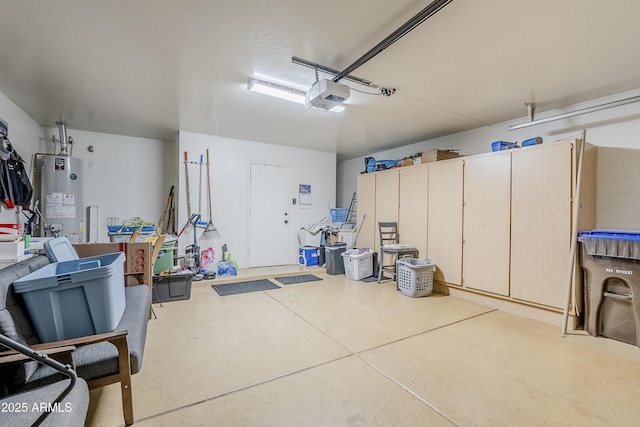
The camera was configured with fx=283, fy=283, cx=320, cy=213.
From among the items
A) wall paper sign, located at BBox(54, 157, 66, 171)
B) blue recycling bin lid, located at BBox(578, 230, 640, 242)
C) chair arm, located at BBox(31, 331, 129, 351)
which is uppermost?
wall paper sign, located at BBox(54, 157, 66, 171)

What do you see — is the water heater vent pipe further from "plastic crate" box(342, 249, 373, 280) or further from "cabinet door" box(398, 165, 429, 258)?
"cabinet door" box(398, 165, 429, 258)

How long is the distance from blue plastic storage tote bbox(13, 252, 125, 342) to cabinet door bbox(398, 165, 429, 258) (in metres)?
4.04

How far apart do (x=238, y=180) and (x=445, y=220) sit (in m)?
3.73

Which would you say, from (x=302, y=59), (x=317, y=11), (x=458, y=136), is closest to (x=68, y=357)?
(x=317, y=11)

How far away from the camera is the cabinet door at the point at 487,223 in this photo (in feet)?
11.6

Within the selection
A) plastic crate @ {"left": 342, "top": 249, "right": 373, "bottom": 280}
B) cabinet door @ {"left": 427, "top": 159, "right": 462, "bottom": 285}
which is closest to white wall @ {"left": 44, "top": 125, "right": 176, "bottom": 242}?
plastic crate @ {"left": 342, "top": 249, "right": 373, "bottom": 280}

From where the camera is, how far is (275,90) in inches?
120

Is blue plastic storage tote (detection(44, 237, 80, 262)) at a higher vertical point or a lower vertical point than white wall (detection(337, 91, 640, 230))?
lower

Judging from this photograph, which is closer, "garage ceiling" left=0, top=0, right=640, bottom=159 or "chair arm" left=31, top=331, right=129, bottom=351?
"chair arm" left=31, top=331, right=129, bottom=351

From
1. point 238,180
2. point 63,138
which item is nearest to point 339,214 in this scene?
point 238,180

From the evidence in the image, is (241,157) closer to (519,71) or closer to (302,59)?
(302,59)

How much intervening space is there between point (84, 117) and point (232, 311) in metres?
3.59

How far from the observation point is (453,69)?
2656 millimetres

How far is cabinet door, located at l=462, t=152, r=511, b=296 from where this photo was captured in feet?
11.6
